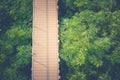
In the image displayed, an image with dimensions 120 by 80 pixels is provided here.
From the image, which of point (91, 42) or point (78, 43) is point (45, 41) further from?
point (91, 42)

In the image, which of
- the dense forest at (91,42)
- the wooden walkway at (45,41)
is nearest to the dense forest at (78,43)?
the dense forest at (91,42)

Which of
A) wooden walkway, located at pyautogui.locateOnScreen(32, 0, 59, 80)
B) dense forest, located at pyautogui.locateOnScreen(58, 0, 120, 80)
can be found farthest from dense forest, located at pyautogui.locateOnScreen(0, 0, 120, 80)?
wooden walkway, located at pyautogui.locateOnScreen(32, 0, 59, 80)

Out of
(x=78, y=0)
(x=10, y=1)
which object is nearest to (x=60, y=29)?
(x=78, y=0)

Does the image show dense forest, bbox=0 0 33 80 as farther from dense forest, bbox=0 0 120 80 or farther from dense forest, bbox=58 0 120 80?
dense forest, bbox=58 0 120 80

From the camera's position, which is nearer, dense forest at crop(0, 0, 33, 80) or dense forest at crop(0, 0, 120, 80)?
dense forest at crop(0, 0, 120, 80)

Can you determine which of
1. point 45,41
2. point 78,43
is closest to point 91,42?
point 78,43

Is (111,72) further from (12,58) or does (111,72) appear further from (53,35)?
(12,58)

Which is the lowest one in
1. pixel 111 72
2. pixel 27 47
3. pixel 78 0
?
pixel 111 72
